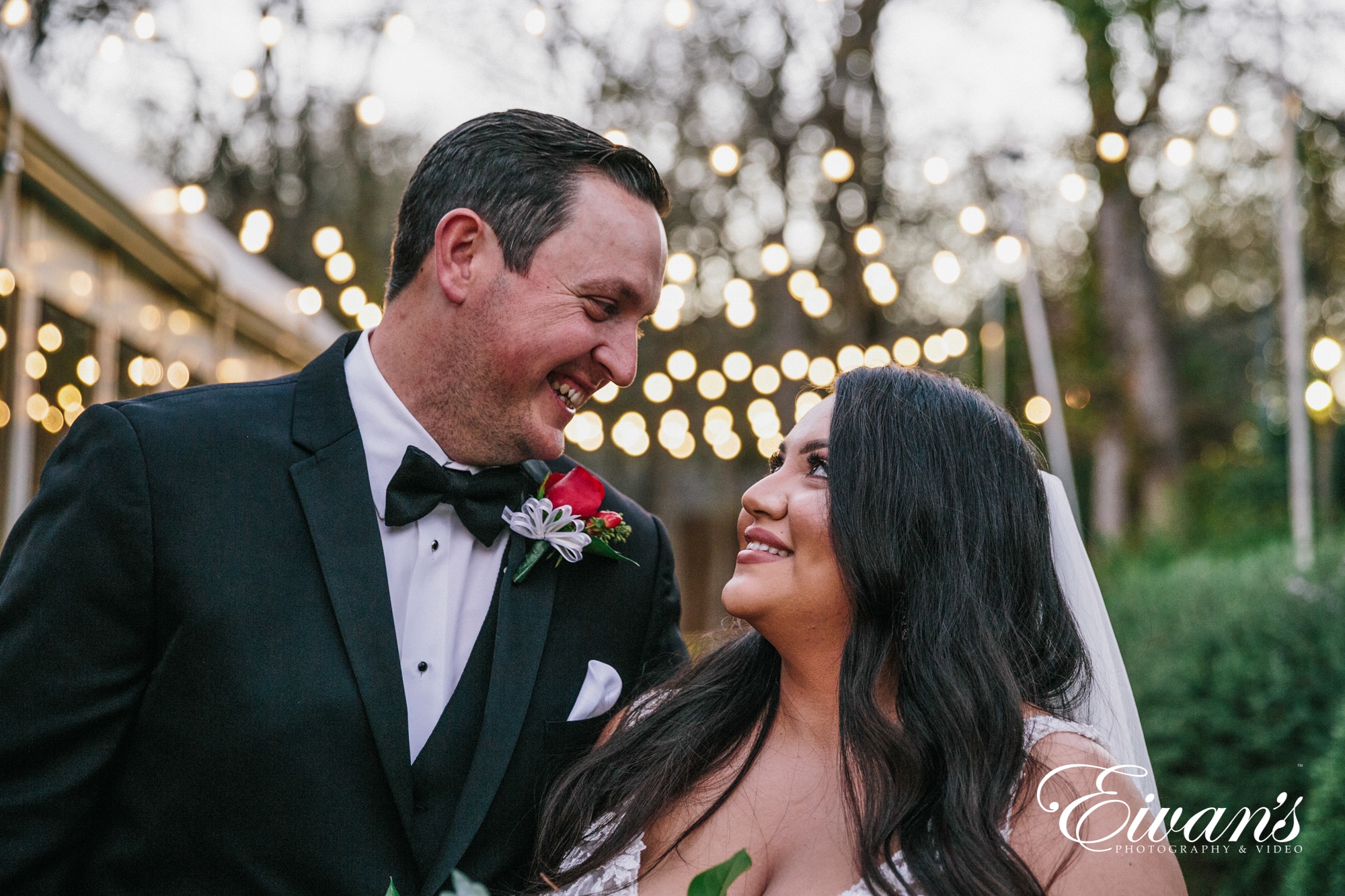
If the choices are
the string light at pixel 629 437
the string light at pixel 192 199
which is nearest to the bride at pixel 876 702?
the string light at pixel 192 199

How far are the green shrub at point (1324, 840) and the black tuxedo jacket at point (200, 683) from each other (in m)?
2.29

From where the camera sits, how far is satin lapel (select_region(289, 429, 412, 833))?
7.60 feet

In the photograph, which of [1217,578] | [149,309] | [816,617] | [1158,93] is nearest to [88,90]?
[149,309]

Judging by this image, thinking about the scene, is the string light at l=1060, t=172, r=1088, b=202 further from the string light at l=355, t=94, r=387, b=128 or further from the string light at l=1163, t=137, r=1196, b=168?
the string light at l=355, t=94, r=387, b=128

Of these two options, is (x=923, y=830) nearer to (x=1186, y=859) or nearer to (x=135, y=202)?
(x=1186, y=859)

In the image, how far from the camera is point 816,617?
2650 mm

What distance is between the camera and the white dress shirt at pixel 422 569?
249cm

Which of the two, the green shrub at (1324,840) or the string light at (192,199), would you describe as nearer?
the green shrub at (1324,840)

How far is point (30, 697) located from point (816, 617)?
1.57 metres

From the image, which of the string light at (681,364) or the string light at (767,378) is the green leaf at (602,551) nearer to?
the string light at (681,364)

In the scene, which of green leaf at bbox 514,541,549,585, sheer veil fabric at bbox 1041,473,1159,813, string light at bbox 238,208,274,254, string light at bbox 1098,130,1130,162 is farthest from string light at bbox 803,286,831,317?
green leaf at bbox 514,541,549,585

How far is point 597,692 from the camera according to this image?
276cm

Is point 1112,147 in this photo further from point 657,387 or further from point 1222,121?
point 657,387

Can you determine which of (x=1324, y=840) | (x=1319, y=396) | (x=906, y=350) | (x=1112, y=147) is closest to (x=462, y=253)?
(x=1324, y=840)
